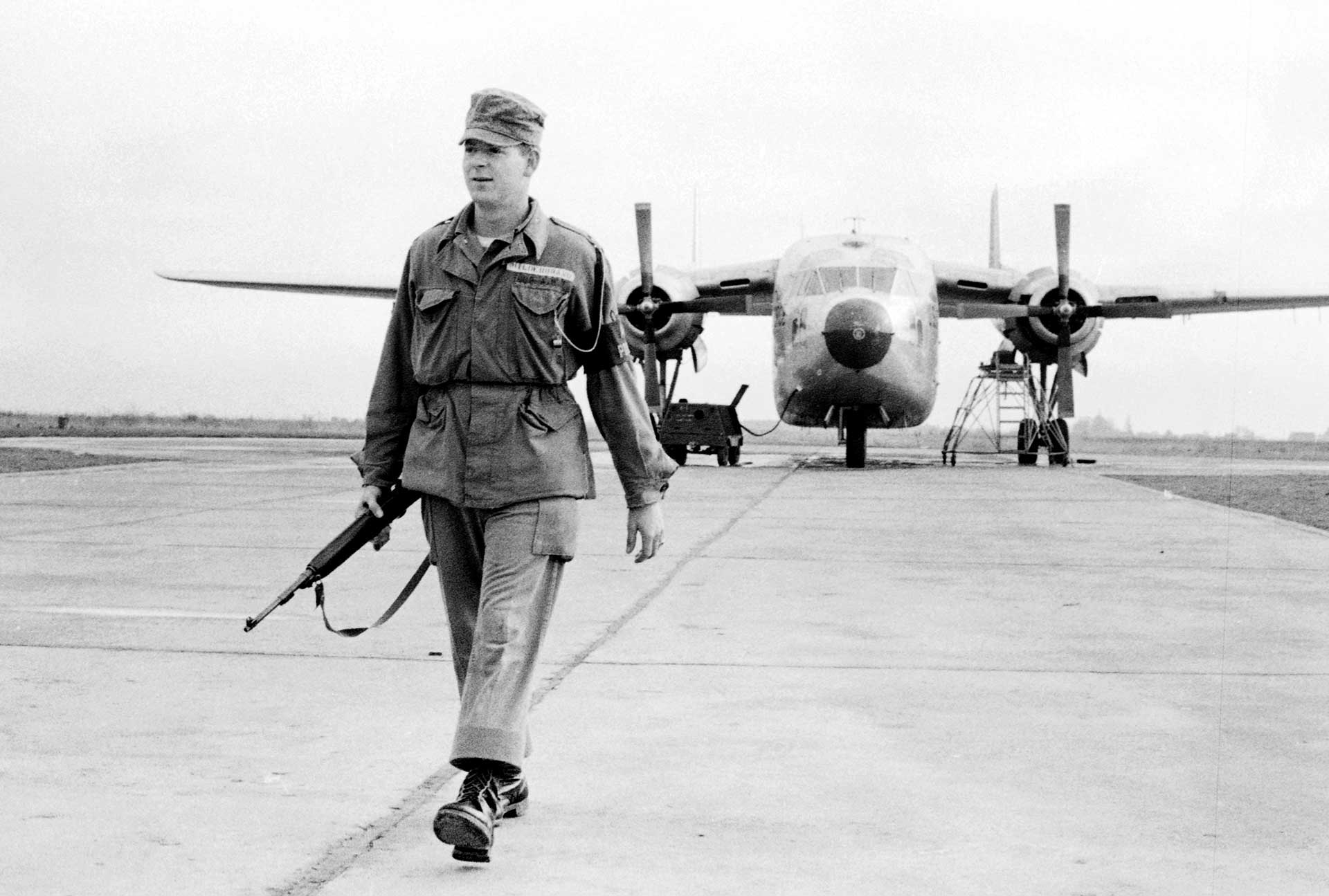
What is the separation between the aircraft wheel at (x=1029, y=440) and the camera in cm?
2962

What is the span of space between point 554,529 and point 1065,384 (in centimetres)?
2503

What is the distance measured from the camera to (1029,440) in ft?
97.6

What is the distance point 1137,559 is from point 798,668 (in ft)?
16.5

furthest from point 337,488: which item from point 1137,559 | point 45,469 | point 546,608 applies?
point 546,608

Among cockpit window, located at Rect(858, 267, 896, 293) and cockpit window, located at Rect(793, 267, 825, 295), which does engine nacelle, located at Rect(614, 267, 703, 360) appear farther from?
cockpit window, located at Rect(858, 267, 896, 293)

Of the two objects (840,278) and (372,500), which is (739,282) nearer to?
(840,278)

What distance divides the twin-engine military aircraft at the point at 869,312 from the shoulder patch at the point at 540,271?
1854 centimetres

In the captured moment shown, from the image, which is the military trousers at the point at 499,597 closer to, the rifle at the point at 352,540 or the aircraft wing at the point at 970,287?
the rifle at the point at 352,540

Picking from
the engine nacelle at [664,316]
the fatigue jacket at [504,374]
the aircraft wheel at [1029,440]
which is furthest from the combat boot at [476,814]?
the aircraft wheel at [1029,440]

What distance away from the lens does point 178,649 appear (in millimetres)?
6273

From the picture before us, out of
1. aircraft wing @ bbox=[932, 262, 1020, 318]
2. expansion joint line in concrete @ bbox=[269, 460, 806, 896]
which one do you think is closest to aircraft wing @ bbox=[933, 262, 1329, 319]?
aircraft wing @ bbox=[932, 262, 1020, 318]

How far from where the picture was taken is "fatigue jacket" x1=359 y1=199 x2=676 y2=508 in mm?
3898

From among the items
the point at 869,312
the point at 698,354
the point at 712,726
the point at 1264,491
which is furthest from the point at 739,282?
the point at 712,726

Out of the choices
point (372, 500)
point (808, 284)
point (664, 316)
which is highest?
point (808, 284)
